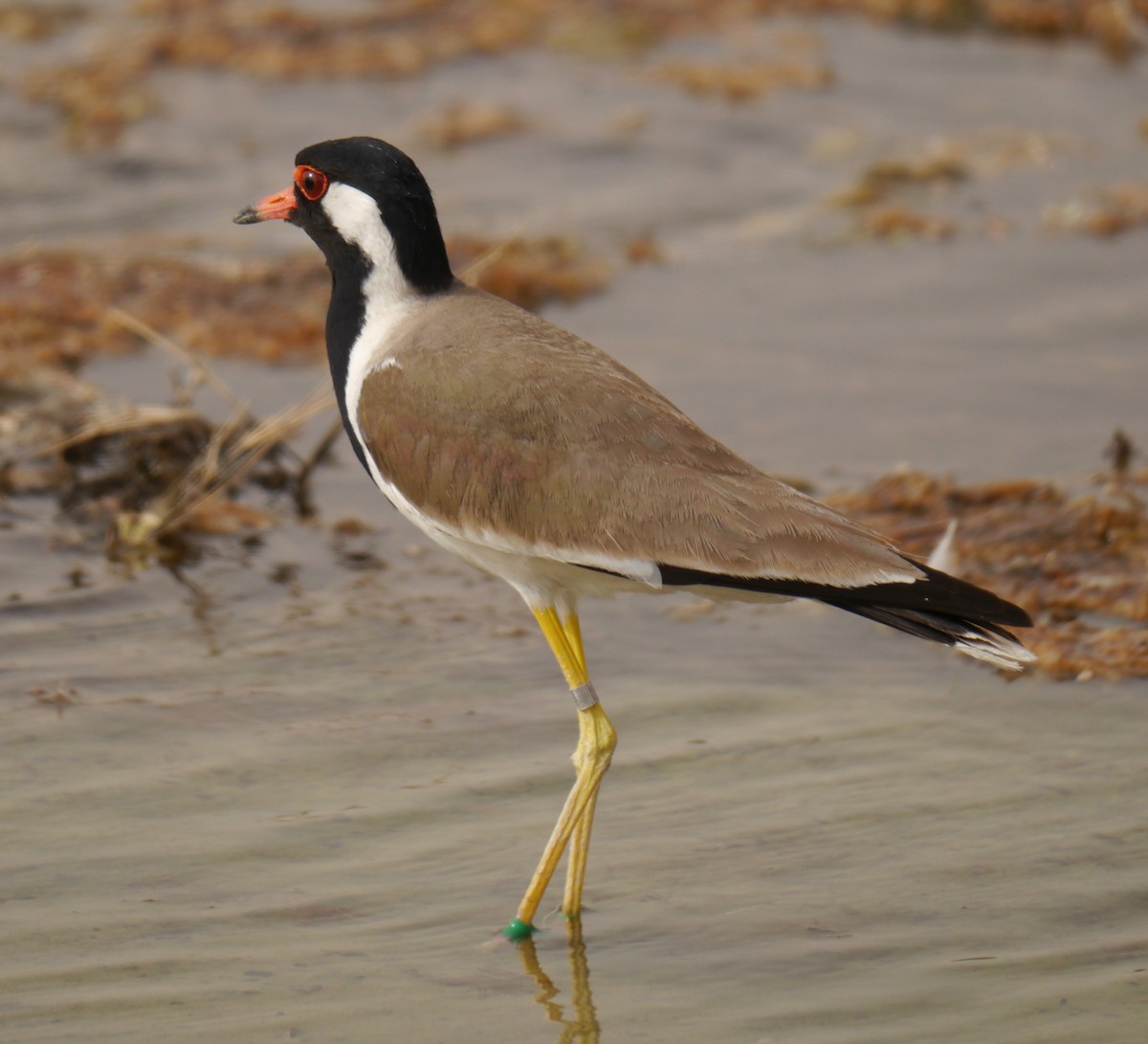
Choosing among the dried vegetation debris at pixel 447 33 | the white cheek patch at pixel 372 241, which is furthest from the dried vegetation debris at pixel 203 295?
the white cheek patch at pixel 372 241

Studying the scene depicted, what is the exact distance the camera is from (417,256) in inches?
204

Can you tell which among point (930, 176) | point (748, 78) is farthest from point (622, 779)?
point (748, 78)

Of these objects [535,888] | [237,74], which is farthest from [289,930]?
[237,74]

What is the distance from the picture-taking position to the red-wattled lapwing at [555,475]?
4.39m

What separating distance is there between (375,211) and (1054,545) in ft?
9.90

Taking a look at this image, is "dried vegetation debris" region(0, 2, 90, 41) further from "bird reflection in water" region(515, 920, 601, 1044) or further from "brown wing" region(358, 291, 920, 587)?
"bird reflection in water" region(515, 920, 601, 1044)

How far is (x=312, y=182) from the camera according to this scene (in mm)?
5316

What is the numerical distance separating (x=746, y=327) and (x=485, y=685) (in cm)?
374

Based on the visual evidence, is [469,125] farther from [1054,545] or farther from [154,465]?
[1054,545]

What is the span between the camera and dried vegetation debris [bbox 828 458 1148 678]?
612 cm

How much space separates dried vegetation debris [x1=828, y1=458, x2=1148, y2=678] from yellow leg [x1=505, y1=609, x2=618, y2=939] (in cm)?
182

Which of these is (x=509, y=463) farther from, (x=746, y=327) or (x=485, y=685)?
(x=746, y=327)

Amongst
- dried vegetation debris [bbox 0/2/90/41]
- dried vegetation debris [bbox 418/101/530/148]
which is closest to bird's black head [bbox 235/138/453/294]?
dried vegetation debris [bbox 418/101/530/148]

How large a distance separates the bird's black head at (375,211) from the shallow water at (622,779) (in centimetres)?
144
